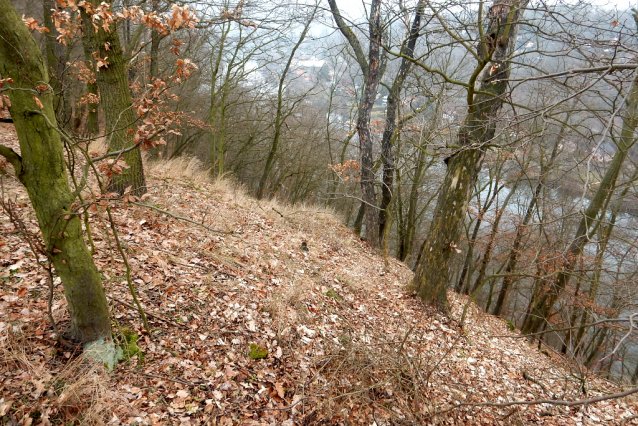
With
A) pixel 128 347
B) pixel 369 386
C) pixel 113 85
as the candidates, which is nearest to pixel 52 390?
pixel 128 347

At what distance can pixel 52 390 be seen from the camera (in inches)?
86.4

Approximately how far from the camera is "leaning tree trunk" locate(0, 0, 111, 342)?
5.95ft

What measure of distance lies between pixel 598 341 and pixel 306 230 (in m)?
14.5

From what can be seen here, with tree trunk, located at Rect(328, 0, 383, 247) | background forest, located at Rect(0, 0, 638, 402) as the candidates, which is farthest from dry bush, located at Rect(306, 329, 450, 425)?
tree trunk, located at Rect(328, 0, 383, 247)

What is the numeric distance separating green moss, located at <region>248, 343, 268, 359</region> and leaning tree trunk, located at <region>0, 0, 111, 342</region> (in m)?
1.46

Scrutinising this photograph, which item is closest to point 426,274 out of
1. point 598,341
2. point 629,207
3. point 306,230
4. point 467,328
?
point 467,328

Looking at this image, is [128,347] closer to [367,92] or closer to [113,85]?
[113,85]

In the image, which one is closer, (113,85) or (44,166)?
(44,166)

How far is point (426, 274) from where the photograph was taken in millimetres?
5652

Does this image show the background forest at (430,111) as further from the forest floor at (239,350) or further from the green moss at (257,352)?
the green moss at (257,352)

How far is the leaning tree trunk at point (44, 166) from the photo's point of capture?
1813 mm

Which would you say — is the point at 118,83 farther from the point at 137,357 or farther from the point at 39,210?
the point at 137,357

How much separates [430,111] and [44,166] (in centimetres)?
1058

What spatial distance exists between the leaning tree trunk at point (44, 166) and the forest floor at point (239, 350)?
9.9 inches
